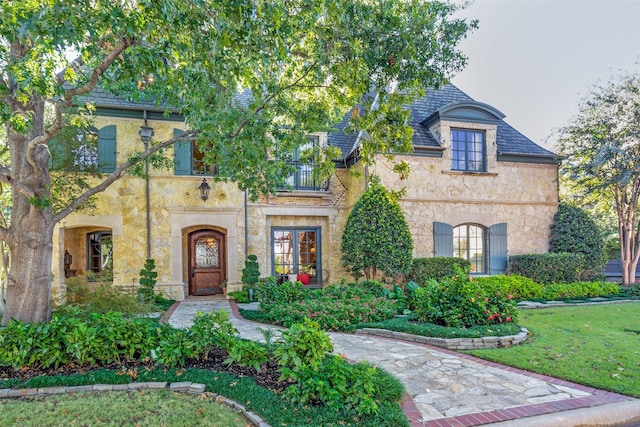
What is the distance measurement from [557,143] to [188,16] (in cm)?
1404

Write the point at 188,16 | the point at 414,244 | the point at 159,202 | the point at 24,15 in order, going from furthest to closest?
the point at 414,244
the point at 159,202
the point at 188,16
the point at 24,15

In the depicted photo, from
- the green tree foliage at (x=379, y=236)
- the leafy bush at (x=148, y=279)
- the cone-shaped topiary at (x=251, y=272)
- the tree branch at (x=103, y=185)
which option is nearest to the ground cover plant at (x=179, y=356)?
the tree branch at (x=103, y=185)

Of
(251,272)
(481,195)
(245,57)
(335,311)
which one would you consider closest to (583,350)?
(335,311)

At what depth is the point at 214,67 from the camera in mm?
4395

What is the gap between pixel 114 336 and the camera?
4.59 metres

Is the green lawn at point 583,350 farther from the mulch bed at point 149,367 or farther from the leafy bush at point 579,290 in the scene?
the mulch bed at point 149,367

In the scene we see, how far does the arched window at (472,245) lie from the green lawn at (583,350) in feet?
13.1

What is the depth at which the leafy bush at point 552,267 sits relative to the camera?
11.6 meters

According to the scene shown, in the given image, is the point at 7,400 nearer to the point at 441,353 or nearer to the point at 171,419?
the point at 171,419

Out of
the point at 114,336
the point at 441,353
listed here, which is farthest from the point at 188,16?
the point at 441,353

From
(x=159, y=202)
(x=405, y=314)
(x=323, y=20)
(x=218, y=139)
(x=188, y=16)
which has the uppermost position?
(x=323, y=20)

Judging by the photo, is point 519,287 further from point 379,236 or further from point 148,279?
point 148,279

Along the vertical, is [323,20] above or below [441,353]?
above

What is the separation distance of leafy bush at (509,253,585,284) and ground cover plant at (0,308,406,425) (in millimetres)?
9696
